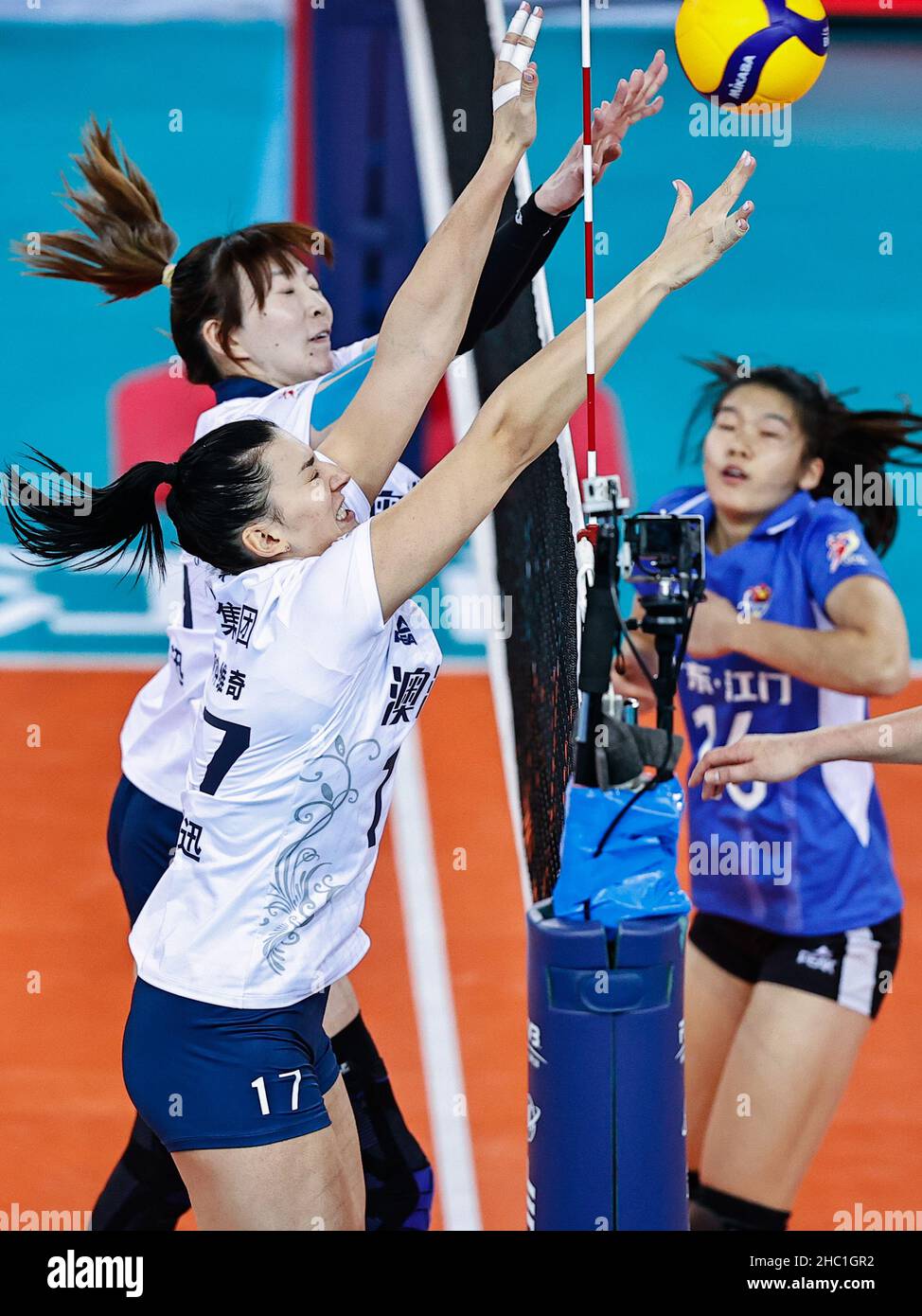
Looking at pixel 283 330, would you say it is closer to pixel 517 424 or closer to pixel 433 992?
pixel 517 424

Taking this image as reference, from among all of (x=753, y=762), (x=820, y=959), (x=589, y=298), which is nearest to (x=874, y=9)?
(x=820, y=959)

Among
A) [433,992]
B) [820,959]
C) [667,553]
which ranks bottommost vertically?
[433,992]

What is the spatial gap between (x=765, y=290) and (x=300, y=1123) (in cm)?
835

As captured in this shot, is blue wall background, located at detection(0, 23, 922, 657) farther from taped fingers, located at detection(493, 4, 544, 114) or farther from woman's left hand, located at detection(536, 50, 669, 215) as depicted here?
taped fingers, located at detection(493, 4, 544, 114)

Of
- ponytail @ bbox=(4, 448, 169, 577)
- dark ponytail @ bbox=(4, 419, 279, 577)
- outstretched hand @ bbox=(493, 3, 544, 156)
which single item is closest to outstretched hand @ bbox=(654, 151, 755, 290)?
outstretched hand @ bbox=(493, 3, 544, 156)

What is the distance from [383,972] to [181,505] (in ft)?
9.01

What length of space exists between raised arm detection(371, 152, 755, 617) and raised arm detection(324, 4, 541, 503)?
341 mm

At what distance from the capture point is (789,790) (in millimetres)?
4672

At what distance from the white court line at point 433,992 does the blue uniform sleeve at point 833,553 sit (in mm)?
1747

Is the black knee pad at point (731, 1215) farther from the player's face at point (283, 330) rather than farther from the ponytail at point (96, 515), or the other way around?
the player's face at point (283, 330)

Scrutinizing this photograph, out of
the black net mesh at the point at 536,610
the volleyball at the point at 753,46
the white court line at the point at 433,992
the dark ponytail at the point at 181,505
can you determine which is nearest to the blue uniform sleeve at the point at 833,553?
the black net mesh at the point at 536,610

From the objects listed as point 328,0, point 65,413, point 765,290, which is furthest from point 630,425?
point 328,0

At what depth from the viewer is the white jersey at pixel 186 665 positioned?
381cm

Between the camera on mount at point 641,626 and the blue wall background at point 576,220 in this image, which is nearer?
the camera on mount at point 641,626
